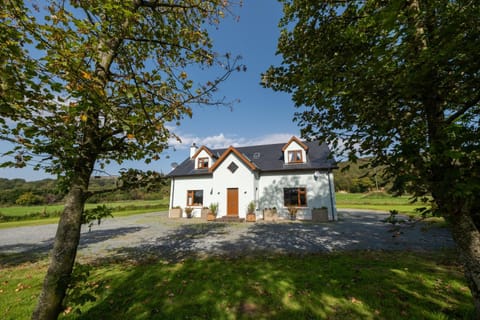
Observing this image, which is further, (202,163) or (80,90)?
(202,163)

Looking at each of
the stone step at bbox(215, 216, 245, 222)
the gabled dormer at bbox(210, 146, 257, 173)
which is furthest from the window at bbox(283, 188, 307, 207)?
the stone step at bbox(215, 216, 245, 222)

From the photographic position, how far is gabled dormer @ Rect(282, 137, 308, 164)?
15.5 metres

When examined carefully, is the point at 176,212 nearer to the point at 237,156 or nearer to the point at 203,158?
the point at 203,158

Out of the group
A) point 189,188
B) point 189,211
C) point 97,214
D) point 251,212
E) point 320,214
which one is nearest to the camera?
point 97,214

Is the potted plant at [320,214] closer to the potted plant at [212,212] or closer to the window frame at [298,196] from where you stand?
the window frame at [298,196]

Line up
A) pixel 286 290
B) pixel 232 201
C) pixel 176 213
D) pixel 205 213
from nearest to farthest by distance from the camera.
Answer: pixel 286 290, pixel 232 201, pixel 205 213, pixel 176 213

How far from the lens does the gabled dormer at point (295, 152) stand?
15477 millimetres

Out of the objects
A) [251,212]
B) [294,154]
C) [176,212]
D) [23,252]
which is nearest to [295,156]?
Answer: [294,154]

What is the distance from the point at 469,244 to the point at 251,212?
12598 millimetres

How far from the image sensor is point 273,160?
55.4 feet

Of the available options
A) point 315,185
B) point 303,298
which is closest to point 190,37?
point 303,298

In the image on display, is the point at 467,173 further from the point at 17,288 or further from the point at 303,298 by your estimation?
the point at 17,288

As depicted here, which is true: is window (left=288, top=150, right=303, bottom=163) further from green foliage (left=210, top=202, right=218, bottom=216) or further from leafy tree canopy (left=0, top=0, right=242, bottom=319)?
leafy tree canopy (left=0, top=0, right=242, bottom=319)

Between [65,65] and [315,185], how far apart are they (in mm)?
14963
